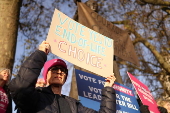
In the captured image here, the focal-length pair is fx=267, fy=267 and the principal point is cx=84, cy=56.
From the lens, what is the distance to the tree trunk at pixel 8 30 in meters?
3.65

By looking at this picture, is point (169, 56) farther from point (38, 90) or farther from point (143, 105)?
point (38, 90)

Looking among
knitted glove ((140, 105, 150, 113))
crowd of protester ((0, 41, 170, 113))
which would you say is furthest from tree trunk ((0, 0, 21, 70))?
knitted glove ((140, 105, 150, 113))

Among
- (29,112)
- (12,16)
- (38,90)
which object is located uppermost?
(12,16)

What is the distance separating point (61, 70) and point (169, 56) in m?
8.88

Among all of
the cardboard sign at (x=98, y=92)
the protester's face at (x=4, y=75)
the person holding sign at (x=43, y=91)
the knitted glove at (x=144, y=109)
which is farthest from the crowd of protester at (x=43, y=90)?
the knitted glove at (x=144, y=109)

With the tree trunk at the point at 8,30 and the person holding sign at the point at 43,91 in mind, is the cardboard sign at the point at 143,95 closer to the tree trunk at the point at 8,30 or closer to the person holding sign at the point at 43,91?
the person holding sign at the point at 43,91

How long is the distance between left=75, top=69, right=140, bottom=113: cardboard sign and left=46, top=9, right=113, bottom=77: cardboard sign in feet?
0.51

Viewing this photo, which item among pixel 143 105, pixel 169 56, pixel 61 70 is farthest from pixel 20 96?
pixel 169 56

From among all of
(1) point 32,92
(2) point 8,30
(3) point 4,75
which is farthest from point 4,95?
(2) point 8,30

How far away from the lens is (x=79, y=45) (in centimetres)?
313

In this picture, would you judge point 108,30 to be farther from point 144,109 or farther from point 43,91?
point 43,91

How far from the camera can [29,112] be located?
192 centimetres

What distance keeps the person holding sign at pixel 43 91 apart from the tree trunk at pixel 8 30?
1.57m

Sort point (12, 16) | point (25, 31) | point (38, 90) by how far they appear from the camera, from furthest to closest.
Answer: point (25, 31)
point (12, 16)
point (38, 90)
